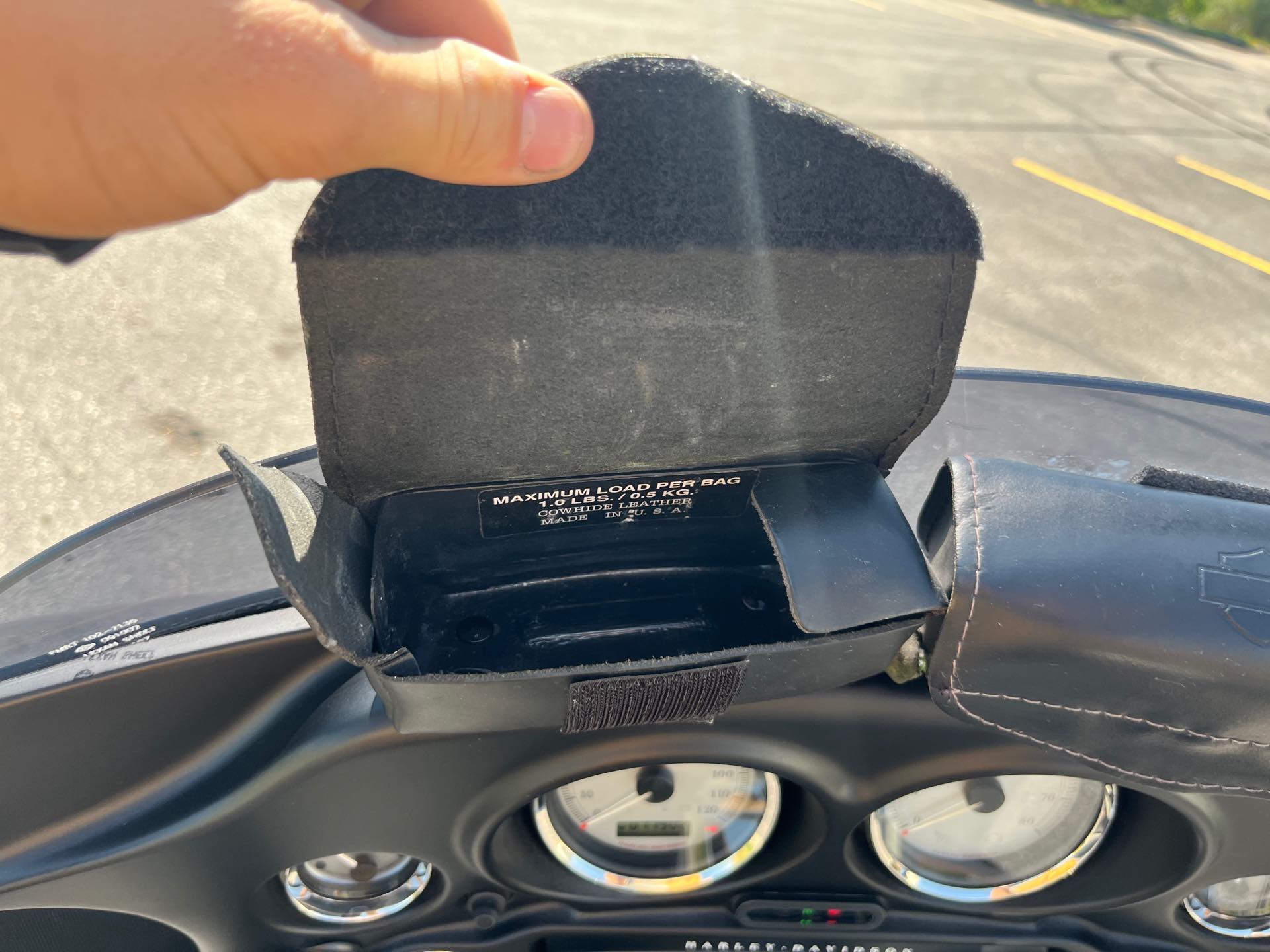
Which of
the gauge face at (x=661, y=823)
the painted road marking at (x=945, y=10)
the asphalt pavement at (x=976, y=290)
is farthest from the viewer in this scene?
the painted road marking at (x=945, y=10)

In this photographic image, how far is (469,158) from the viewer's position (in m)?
0.82

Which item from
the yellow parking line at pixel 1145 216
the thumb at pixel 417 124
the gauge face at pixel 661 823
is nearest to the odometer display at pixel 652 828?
the gauge face at pixel 661 823

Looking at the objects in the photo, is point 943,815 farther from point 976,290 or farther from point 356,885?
point 976,290

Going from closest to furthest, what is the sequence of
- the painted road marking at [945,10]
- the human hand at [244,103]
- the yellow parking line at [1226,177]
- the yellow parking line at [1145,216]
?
the human hand at [244,103] < the yellow parking line at [1145,216] < the yellow parking line at [1226,177] < the painted road marking at [945,10]

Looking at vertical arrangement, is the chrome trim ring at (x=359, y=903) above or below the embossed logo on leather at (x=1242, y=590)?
below

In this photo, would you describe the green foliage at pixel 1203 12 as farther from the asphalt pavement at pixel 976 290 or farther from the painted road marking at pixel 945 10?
the asphalt pavement at pixel 976 290

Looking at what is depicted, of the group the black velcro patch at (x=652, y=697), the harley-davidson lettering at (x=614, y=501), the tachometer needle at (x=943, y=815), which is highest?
the harley-davidson lettering at (x=614, y=501)

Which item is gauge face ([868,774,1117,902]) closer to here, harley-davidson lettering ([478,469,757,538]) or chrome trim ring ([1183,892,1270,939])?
chrome trim ring ([1183,892,1270,939])

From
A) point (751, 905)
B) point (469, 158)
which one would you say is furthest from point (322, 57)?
point (751, 905)

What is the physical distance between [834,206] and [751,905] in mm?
1027

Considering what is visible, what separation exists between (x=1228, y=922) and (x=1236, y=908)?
0.09 feet

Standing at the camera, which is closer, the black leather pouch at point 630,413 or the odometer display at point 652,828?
the black leather pouch at point 630,413

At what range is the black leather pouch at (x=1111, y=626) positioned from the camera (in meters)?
0.96

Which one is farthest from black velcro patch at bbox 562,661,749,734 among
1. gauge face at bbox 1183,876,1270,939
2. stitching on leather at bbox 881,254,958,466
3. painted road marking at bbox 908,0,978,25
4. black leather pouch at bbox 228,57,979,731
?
painted road marking at bbox 908,0,978,25
